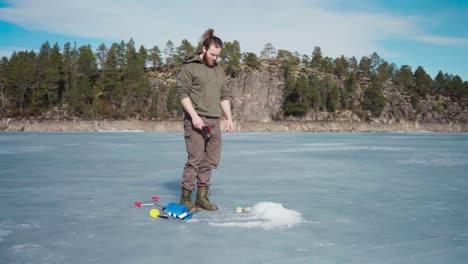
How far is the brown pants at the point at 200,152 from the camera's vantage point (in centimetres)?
495

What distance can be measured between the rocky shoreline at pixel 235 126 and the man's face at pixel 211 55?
244 feet

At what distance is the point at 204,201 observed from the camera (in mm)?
4965

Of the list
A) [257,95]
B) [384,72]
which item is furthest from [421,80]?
[257,95]

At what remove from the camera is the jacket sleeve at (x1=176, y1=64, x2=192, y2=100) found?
16.0 feet

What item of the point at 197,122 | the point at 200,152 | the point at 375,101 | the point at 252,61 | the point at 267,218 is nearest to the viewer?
the point at 267,218

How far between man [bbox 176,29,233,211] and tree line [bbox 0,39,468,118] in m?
94.4

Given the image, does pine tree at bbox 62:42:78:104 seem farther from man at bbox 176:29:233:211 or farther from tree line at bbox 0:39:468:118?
man at bbox 176:29:233:211

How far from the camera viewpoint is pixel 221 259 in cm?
298

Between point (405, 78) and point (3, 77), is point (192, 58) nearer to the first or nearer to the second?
point (3, 77)

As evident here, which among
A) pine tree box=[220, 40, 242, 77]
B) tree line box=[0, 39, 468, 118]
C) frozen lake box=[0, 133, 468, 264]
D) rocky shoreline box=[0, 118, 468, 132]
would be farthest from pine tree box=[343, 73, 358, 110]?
frozen lake box=[0, 133, 468, 264]

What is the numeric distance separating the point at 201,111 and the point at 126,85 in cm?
11213

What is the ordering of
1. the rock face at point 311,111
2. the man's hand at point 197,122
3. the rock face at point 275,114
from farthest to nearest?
the rock face at point 311,111 → the rock face at point 275,114 → the man's hand at point 197,122

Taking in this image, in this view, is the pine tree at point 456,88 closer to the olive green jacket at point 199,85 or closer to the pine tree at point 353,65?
the pine tree at point 353,65

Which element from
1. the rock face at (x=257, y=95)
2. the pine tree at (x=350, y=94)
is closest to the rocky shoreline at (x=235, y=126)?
the rock face at (x=257, y=95)
